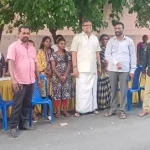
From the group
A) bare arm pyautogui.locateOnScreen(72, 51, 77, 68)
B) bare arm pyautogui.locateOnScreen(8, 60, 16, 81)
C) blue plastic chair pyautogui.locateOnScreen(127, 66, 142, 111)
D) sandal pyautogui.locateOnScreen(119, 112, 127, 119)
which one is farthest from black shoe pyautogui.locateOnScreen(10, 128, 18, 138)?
blue plastic chair pyautogui.locateOnScreen(127, 66, 142, 111)

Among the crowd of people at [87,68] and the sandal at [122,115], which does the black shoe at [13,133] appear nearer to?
the crowd of people at [87,68]

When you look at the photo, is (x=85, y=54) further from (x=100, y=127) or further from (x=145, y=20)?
(x=145, y=20)

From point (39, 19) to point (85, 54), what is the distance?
1.14 meters

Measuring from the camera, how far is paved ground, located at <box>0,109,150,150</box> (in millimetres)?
5305

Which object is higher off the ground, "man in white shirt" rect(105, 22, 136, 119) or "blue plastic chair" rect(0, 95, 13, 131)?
"man in white shirt" rect(105, 22, 136, 119)

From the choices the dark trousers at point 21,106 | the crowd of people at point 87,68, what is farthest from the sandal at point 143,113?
the dark trousers at point 21,106

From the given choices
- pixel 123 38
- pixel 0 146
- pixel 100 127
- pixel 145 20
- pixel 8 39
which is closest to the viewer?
pixel 0 146

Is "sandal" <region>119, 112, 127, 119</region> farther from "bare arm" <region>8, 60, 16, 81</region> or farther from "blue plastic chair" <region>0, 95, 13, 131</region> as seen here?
"bare arm" <region>8, 60, 16, 81</region>

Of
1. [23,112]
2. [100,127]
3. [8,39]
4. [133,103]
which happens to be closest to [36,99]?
[23,112]

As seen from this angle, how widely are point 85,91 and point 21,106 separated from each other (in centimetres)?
162

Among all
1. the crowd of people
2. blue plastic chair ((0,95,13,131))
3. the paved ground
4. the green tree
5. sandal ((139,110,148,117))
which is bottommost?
the paved ground

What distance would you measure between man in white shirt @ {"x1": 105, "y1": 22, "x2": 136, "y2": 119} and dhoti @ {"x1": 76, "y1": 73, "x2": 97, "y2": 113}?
399mm

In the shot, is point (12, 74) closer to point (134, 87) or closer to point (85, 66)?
point (85, 66)

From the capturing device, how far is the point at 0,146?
530 cm
